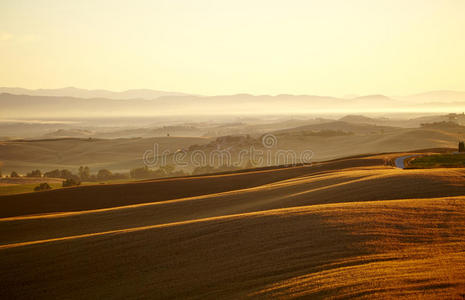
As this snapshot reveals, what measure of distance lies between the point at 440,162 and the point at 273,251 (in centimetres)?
1568

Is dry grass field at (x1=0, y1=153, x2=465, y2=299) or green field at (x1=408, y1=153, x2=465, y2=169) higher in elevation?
green field at (x1=408, y1=153, x2=465, y2=169)

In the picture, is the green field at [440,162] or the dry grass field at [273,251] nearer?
the dry grass field at [273,251]

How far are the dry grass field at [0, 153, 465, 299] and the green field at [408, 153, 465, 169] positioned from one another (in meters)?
4.94

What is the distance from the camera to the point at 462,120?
381 feet

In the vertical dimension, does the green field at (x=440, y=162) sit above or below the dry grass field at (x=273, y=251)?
above

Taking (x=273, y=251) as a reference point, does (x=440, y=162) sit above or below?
above

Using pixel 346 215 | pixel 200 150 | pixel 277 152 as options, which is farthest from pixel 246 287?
pixel 200 150

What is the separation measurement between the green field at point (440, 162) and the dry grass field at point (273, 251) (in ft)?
16.2

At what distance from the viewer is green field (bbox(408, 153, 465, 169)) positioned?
2074 cm

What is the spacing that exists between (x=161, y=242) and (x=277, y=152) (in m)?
53.5

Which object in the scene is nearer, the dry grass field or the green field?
the dry grass field

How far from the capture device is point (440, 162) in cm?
2188

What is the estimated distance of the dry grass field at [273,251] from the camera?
25.9 feet

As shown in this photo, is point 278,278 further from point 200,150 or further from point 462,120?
point 462,120
